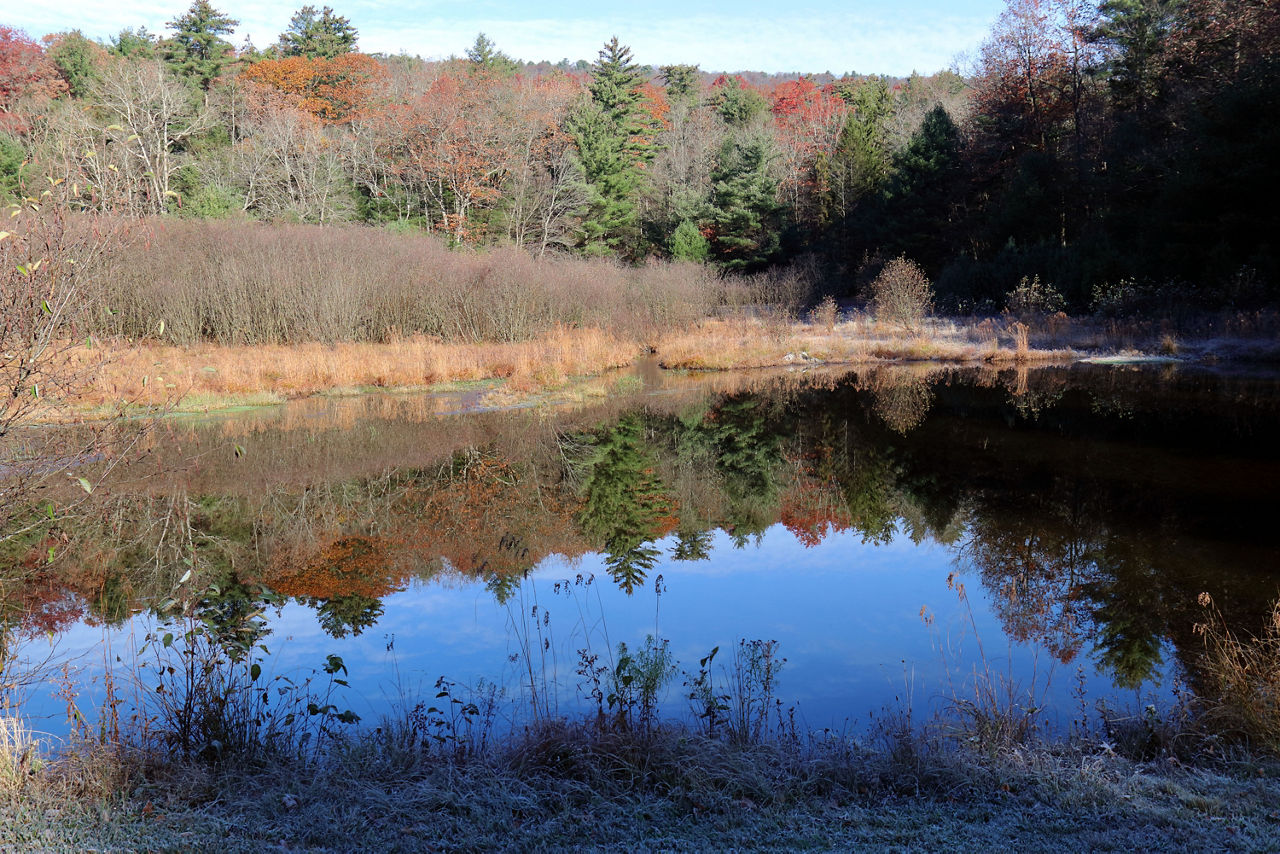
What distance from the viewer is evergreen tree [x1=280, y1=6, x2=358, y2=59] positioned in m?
48.5

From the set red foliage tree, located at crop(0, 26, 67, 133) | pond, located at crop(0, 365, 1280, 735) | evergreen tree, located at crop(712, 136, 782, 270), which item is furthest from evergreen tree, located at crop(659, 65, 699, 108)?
pond, located at crop(0, 365, 1280, 735)

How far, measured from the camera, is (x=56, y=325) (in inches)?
189

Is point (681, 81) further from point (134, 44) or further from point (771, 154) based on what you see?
point (134, 44)

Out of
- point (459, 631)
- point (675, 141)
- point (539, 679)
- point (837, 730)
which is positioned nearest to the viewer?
point (837, 730)

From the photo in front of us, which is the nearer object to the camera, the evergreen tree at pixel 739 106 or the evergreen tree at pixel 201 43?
the evergreen tree at pixel 201 43

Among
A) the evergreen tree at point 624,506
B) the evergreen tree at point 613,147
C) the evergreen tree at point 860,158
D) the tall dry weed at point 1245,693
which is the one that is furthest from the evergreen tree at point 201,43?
the tall dry weed at point 1245,693

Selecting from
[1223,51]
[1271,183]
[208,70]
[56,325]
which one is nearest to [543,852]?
[56,325]

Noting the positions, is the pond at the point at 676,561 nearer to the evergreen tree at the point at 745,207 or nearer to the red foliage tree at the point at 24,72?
the red foliage tree at the point at 24,72

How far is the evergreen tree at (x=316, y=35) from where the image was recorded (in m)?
48.5

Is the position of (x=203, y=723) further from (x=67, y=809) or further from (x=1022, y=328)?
(x=1022, y=328)

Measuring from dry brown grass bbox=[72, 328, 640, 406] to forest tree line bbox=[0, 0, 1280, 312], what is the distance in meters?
8.73

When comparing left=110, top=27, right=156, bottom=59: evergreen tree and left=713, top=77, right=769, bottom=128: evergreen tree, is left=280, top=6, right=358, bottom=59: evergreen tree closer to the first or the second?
left=110, top=27, right=156, bottom=59: evergreen tree

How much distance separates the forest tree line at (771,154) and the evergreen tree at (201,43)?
125 millimetres

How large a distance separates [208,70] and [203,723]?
47.3 meters
